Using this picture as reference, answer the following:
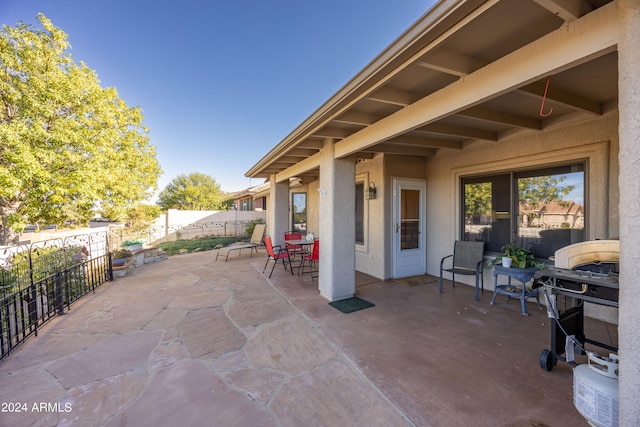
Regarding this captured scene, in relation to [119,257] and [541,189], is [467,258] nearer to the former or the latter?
[541,189]

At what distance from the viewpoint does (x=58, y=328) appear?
3.45m

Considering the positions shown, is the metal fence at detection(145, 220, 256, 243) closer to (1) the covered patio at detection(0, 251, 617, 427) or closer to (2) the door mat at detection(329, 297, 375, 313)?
(1) the covered patio at detection(0, 251, 617, 427)

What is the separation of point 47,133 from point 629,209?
10512 millimetres

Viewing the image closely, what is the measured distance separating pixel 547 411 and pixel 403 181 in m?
4.30

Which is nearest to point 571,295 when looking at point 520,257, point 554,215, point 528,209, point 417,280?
point 520,257

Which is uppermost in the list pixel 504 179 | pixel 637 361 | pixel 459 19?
pixel 459 19

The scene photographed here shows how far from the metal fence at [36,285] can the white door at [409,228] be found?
18.6 feet

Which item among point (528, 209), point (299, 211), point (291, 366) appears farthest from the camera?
point (299, 211)

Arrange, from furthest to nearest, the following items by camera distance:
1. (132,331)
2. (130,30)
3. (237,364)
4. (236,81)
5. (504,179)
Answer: (236,81), (130,30), (504,179), (132,331), (237,364)

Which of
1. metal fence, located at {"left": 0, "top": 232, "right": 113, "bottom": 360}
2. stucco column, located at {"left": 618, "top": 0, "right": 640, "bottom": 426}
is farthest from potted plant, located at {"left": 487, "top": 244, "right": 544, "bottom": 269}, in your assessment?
metal fence, located at {"left": 0, "top": 232, "right": 113, "bottom": 360}

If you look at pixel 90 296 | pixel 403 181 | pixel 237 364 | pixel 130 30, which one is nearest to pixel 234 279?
pixel 90 296

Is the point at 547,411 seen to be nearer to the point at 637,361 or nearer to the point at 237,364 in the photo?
the point at 637,361

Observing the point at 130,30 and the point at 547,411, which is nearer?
the point at 547,411

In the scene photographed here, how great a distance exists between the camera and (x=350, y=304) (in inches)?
164
